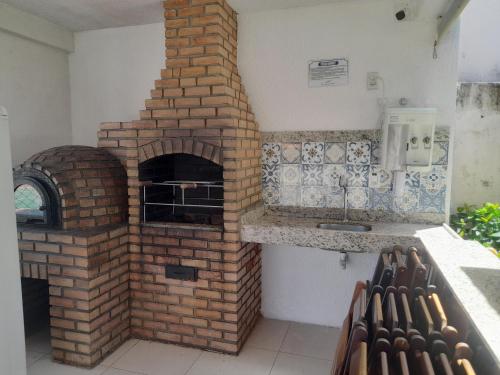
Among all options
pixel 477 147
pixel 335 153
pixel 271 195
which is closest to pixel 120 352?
pixel 271 195

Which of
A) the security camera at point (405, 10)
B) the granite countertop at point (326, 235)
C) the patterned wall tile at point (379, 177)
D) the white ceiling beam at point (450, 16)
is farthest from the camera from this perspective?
the patterned wall tile at point (379, 177)

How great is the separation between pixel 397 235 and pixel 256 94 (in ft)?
Result: 5.31

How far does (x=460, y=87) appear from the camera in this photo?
407 centimetres

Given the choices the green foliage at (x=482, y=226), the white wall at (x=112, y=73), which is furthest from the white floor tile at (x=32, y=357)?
the green foliage at (x=482, y=226)

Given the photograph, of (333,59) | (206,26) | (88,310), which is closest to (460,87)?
(333,59)

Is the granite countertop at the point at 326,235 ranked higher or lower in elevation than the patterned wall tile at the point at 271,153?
lower

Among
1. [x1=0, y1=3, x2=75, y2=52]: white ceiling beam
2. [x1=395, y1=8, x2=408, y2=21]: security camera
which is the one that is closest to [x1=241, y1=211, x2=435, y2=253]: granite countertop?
[x1=395, y1=8, x2=408, y2=21]: security camera

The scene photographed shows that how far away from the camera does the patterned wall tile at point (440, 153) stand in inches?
106

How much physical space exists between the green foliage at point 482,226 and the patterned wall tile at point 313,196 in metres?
1.28

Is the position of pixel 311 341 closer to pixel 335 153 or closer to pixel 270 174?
pixel 270 174

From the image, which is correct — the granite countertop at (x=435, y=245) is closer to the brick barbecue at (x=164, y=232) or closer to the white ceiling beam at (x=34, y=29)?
the brick barbecue at (x=164, y=232)

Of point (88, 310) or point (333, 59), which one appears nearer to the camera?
point (88, 310)

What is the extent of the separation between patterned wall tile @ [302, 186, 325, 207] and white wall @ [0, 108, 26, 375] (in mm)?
2072

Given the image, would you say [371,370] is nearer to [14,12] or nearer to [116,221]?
[116,221]
